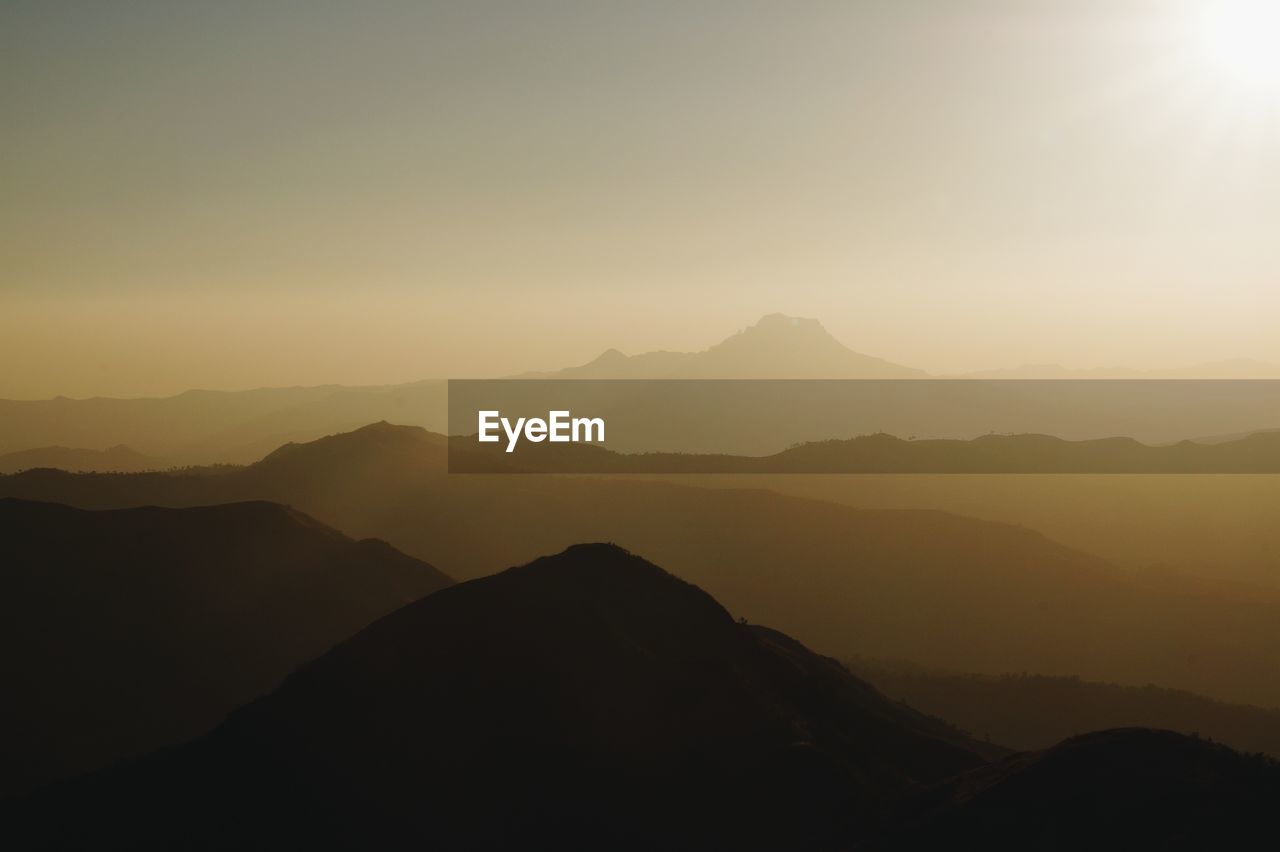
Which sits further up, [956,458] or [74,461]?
[956,458]

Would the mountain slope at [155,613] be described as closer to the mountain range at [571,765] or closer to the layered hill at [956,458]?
the mountain range at [571,765]

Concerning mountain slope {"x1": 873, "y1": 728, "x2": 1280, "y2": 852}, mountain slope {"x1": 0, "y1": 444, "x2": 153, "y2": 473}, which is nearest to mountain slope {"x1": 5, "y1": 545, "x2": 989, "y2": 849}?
mountain slope {"x1": 873, "y1": 728, "x2": 1280, "y2": 852}

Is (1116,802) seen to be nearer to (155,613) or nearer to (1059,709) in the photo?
(1059,709)

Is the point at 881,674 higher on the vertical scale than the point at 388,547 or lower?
lower

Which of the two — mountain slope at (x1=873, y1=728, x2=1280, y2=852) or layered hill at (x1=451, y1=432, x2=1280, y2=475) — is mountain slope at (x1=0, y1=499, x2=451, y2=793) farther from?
layered hill at (x1=451, y1=432, x2=1280, y2=475)

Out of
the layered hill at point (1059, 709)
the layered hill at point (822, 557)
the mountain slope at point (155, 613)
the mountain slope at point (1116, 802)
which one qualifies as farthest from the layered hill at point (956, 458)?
the mountain slope at point (1116, 802)

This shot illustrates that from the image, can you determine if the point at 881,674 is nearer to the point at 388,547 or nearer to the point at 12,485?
the point at 388,547

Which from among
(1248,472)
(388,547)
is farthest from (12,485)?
(1248,472)

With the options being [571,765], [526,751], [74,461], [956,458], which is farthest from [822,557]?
[74,461]
